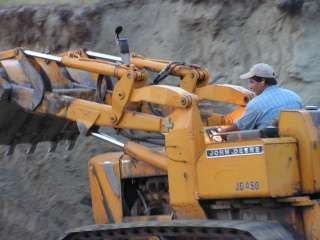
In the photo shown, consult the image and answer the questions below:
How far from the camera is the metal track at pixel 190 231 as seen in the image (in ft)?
24.2

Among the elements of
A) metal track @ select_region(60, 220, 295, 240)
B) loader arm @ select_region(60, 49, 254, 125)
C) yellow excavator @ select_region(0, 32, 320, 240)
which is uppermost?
loader arm @ select_region(60, 49, 254, 125)

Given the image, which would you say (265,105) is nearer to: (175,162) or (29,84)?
(175,162)

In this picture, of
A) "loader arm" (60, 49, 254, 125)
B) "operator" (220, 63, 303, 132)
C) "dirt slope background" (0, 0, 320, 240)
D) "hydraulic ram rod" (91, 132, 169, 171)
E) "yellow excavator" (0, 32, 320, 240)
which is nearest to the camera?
"yellow excavator" (0, 32, 320, 240)

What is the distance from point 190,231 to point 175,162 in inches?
27.0

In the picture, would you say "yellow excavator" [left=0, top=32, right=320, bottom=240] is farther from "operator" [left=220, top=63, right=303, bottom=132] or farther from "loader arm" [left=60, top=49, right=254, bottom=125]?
"operator" [left=220, top=63, right=303, bottom=132]

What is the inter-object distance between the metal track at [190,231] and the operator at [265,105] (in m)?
0.96

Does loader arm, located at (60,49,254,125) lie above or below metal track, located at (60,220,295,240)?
above

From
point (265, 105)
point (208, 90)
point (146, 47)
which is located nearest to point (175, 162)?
point (265, 105)

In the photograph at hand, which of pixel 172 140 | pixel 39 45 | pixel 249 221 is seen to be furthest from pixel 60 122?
pixel 39 45

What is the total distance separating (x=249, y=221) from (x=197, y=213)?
0.51 meters

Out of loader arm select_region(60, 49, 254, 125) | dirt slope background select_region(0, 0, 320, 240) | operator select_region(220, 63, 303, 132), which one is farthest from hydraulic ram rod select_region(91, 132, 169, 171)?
dirt slope background select_region(0, 0, 320, 240)

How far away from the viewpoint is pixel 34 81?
9.34 metres

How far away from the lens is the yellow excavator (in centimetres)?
753

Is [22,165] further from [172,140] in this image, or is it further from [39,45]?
[172,140]
